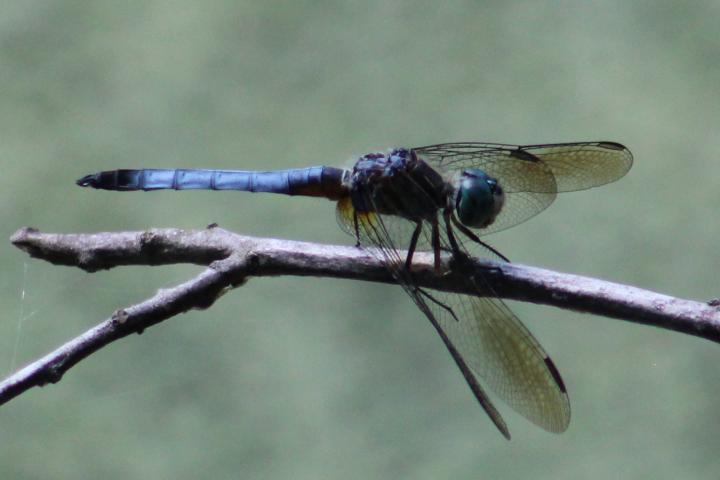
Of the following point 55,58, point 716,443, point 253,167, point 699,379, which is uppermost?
point 55,58

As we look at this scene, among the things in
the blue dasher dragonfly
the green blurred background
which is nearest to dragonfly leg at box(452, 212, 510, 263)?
the blue dasher dragonfly

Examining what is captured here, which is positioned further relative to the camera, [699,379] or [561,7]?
[561,7]

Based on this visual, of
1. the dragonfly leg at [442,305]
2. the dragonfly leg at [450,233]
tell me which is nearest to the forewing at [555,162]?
the dragonfly leg at [450,233]

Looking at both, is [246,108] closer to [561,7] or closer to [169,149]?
[169,149]

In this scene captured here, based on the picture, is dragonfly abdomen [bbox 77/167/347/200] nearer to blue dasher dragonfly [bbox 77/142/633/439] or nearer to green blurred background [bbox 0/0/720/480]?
blue dasher dragonfly [bbox 77/142/633/439]

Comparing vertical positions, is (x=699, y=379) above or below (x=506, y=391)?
below

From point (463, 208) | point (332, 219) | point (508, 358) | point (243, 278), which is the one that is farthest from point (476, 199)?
point (332, 219)

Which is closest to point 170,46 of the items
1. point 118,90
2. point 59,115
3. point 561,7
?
point 118,90

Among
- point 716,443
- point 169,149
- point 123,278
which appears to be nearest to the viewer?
point 716,443
